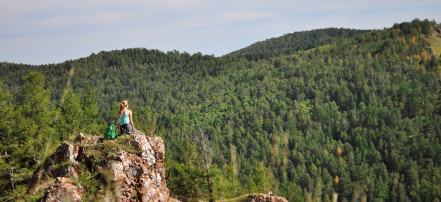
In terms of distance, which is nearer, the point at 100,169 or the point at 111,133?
the point at 100,169

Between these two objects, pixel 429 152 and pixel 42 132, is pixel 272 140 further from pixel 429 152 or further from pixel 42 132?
pixel 42 132

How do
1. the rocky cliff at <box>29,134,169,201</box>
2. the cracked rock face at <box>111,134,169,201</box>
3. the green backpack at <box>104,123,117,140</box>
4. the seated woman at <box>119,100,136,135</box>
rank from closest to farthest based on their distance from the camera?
the rocky cliff at <box>29,134,169,201</box> → the cracked rock face at <box>111,134,169,201</box> → the green backpack at <box>104,123,117,140</box> → the seated woman at <box>119,100,136,135</box>

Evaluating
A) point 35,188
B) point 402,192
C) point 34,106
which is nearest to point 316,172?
point 402,192

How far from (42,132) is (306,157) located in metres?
157

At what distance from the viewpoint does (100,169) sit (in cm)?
1902

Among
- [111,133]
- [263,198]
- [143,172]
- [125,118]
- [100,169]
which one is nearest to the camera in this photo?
[100,169]

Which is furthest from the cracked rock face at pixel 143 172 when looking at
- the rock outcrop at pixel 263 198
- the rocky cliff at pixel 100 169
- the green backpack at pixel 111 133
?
the rock outcrop at pixel 263 198

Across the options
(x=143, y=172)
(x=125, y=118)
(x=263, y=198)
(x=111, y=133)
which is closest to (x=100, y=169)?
(x=143, y=172)

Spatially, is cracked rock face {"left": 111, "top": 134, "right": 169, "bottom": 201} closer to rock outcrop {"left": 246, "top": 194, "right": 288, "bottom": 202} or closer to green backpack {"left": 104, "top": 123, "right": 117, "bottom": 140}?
green backpack {"left": 104, "top": 123, "right": 117, "bottom": 140}

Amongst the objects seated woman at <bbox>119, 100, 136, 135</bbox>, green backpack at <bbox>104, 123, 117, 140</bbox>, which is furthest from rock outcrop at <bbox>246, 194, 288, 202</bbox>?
green backpack at <bbox>104, 123, 117, 140</bbox>

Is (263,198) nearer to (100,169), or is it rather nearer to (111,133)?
(111,133)

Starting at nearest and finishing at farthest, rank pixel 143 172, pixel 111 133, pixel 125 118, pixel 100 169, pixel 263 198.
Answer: pixel 100 169
pixel 143 172
pixel 111 133
pixel 125 118
pixel 263 198

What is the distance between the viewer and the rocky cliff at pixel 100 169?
1820 cm

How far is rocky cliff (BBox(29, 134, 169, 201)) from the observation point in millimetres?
18203
